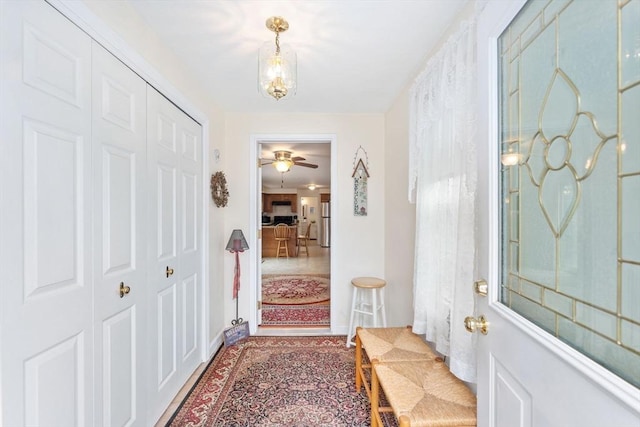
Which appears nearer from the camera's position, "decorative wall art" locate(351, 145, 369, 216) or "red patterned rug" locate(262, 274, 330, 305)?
"decorative wall art" locate(351, 145, 369, 216)

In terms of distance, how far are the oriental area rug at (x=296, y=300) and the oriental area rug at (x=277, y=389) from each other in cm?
53

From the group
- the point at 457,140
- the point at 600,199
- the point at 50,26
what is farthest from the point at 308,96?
the point at 600,199

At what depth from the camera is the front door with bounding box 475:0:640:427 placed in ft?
1.76

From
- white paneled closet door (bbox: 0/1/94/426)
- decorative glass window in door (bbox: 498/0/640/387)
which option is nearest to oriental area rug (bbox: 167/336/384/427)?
white paneled closet door (bbox: 0/1/94/426)

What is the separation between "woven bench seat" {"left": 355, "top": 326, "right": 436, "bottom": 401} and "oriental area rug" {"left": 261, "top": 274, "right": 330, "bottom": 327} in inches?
51.5

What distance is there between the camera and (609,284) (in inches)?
22.6

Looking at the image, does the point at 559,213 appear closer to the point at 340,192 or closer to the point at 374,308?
the point at 374,308

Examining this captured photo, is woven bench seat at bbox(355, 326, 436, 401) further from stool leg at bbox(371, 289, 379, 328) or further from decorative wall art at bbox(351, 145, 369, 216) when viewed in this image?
decorative wall art at bbox(351, 145, 369, 216)

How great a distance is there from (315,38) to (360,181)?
1.55m

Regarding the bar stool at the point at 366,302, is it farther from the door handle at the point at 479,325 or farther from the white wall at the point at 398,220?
the door handle at the point at 479,325

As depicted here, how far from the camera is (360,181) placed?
298 cm

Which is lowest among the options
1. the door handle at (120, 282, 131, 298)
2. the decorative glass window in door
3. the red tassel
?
the red tassel

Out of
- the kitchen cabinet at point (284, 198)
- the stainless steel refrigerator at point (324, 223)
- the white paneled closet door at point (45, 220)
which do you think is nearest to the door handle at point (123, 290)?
the white paneled closet door at point (45, 220)

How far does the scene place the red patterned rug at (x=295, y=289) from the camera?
405cm
